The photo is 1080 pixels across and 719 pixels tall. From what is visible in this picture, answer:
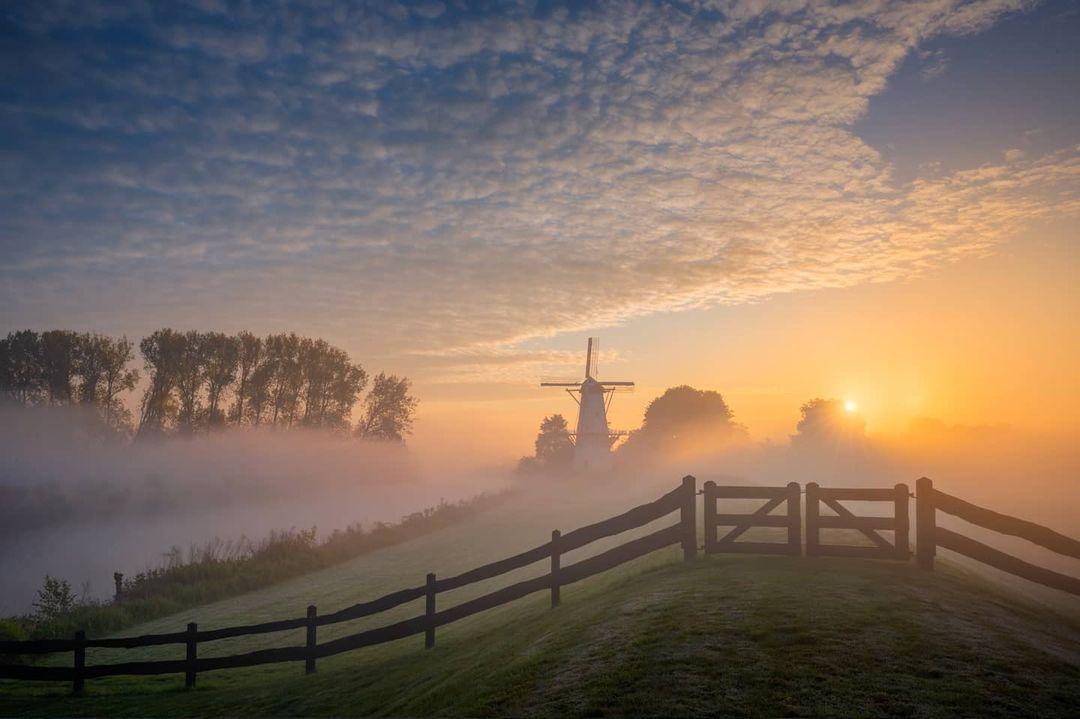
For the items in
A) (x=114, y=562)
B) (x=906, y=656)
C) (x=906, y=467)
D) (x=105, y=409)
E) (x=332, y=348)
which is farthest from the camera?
(x=906, y=467)

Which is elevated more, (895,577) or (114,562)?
(895,577)

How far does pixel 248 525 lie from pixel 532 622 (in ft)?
178

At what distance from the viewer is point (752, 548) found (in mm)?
16781

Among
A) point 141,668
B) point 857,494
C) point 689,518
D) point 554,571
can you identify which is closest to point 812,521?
point 857,494

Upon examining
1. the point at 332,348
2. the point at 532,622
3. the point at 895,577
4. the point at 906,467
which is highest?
the point at 332,348

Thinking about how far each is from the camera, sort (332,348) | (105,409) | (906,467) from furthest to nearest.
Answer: (906,467)
(332,348)
(105,409)

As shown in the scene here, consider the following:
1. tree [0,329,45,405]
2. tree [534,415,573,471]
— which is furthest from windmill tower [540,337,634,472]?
tree [0,329,45,405]

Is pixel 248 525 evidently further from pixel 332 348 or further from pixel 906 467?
pixel 906 467

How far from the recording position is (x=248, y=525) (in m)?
62.1

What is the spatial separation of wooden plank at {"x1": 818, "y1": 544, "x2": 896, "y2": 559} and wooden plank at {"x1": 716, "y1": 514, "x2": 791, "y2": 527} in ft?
3.34

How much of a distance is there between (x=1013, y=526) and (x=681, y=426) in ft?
280

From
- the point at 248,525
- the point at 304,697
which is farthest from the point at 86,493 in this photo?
the point at 304,697

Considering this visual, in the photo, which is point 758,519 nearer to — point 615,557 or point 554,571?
point 615,557

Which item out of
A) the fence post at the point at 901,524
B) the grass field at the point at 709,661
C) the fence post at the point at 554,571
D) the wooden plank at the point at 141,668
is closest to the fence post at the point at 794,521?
the grass field at the point at 709,661
